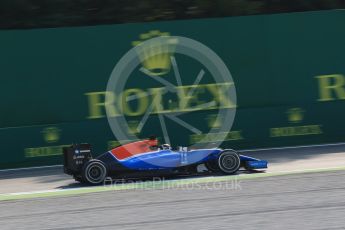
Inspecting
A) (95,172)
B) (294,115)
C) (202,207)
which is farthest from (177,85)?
(202,207)

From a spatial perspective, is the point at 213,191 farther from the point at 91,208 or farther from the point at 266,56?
the point at 266,56

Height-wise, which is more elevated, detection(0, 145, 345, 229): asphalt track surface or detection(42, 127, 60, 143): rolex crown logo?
detection(42, 127, 60, 143): rolex crown logo

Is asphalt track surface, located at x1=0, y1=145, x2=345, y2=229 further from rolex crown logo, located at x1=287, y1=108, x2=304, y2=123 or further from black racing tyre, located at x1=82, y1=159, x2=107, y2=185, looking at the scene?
rolex crown logo, located at x1=287, y1=108, x2=304, y2=123

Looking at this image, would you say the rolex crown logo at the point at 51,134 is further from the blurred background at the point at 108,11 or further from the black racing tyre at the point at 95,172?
the blurred background at the point at 108,11

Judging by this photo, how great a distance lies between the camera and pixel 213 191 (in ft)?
30.2

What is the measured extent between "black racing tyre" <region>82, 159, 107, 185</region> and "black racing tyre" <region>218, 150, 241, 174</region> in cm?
183

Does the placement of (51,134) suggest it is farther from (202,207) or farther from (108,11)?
(202,207)

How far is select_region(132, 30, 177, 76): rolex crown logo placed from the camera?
45.1 ft

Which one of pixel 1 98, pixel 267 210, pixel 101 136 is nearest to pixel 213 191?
pixel 267 210

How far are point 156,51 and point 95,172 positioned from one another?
14.0 ft

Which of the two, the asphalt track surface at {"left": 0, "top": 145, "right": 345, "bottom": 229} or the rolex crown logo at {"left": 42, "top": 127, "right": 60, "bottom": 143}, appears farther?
the rolex crown logo at {"left": 42, "top": 127, "right": 60, "bottom": 143}

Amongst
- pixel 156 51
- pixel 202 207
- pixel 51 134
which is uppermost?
pixel 156 51

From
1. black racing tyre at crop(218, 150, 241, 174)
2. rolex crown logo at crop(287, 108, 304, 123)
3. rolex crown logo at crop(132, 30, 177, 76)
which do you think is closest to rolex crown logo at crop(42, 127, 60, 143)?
rolex crown logo at crop(132, 30, 177, 76)

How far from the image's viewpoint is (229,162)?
10492 mm
